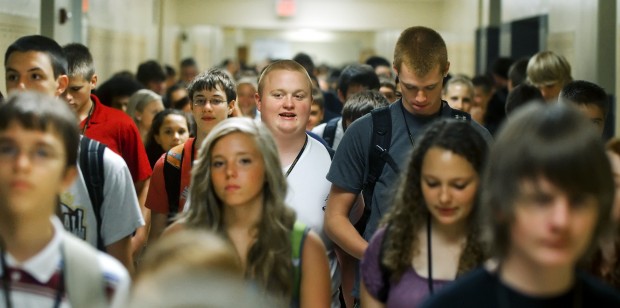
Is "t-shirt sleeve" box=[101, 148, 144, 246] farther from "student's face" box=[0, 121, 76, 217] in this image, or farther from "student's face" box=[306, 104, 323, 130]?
"student's face" box=[306, 104, 323, 130]

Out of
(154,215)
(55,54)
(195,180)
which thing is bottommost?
(154,215)

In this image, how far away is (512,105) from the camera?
24.7ft

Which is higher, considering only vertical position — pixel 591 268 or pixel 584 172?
pixel 584 172

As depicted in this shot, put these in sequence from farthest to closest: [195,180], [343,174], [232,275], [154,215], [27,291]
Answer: [154,215]
[343,174]
[195,180]
[27,291]
[232,275]

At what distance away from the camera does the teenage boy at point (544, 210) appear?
241 cm

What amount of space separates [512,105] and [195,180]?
408cm

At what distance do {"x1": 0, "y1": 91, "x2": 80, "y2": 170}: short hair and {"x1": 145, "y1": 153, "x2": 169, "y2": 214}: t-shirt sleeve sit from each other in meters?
2.27

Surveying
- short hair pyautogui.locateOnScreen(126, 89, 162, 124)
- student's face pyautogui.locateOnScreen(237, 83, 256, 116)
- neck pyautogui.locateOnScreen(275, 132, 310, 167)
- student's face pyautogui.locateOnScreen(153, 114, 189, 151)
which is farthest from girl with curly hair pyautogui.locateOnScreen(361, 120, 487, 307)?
student's face pyautogui.locateOnScreen(237, 83, 256, 116)

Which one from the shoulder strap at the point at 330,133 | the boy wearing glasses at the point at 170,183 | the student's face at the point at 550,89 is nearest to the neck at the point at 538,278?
the boy wearing glasses at the point at 170,183

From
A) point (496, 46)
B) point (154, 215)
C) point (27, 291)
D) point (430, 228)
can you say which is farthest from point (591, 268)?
point (496, 46)

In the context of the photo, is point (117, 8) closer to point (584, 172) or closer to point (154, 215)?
point (154, 215)

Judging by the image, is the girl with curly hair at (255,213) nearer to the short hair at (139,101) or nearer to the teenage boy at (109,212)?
the teenage boy at (109,212)

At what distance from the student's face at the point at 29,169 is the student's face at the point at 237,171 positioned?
37.8 inches

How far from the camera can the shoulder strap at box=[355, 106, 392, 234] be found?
4.97 meters
